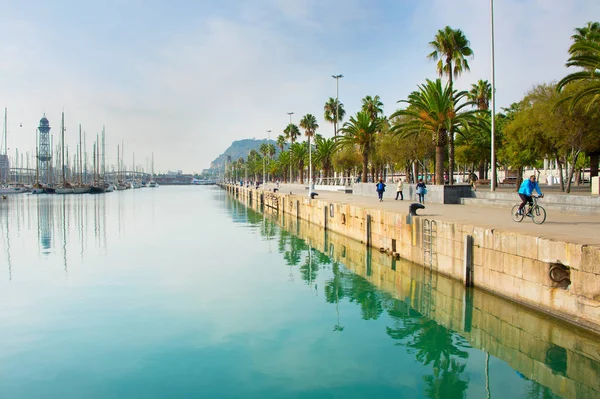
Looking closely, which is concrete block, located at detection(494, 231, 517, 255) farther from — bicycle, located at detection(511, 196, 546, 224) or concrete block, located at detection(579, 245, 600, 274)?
bicycle, located at detection(511, 196, 546, 224)

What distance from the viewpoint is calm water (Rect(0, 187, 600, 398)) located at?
29.5 feet

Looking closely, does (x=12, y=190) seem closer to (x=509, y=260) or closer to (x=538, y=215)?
(x=538, y=215)

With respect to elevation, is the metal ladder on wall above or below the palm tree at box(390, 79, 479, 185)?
below

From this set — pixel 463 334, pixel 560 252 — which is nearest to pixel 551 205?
pixel 560 252

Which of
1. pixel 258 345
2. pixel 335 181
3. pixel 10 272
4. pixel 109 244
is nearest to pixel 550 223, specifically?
pixel 258 345

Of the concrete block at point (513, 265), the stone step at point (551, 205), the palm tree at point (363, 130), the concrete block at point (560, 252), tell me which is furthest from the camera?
the palm tree at point (363, 130)

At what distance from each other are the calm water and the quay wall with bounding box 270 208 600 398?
0.12 ft

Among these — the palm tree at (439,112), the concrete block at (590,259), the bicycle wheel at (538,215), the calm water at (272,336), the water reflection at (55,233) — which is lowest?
the calm water at (272,336)

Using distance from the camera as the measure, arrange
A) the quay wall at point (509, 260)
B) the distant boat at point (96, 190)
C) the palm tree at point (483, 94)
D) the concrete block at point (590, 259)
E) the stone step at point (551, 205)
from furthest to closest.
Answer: the distant boat at point (96, 190) → the palm tree at point (483, 94) → the stone step at point (551, 205) → the quay wall at point (509, 260) → the concrete block at point (590, 259)

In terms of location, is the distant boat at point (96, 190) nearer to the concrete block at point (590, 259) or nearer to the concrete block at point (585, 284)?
the concrete block at point (585, 284)

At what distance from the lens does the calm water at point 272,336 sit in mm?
8984

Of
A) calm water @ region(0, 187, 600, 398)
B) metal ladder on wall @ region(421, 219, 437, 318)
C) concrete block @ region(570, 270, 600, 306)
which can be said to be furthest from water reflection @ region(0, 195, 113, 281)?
concrete block @ region(570, 270, 600, 306)

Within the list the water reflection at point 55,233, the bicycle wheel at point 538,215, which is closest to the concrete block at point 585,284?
the bicycle wheel at point 538,215

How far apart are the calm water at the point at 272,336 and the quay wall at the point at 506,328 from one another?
4 cm
